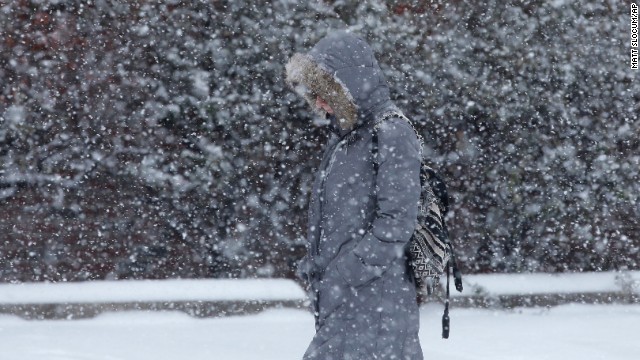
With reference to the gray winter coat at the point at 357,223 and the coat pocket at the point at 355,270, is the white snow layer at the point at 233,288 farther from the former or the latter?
the coat pocket at the point at 355,270

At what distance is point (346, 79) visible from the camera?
277cm

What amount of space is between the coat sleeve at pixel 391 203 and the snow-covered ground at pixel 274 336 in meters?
1.96

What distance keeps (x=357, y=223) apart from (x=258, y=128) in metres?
2.49

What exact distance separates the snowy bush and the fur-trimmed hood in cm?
225

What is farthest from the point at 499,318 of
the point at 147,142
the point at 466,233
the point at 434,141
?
the point at 147,142

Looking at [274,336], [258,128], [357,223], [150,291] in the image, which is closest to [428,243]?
[357,223]

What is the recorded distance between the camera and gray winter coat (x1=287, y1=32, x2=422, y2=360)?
2.67 meters

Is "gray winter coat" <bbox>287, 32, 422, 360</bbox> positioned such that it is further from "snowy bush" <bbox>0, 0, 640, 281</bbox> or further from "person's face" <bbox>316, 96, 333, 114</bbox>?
"snowy bush" <bbox>0, 0, 640, 281</bbox>

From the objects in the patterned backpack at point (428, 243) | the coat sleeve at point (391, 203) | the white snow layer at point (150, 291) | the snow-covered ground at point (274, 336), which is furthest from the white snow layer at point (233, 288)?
the coat sleeve at point (391, 203)

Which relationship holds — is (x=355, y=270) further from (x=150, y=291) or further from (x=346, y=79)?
(x=150, y=291)

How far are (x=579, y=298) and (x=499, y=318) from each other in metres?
0.68

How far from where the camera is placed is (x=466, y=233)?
5504 millimetres

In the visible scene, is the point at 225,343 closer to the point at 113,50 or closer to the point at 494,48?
the point at 113,50

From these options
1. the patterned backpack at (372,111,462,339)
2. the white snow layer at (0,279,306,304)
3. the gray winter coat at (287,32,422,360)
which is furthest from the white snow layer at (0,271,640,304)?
the patterned backpack at (372,111,462,339)
